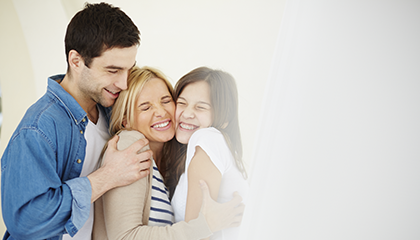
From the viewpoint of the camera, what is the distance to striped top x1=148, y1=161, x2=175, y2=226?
1044 millimetres

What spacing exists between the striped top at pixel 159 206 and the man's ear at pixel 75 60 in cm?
50

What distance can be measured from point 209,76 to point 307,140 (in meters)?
0.50

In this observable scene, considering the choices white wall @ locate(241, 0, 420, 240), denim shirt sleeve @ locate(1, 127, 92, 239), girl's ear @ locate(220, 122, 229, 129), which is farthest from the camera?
girl's ear @ locate(220, 122, 229, 129)

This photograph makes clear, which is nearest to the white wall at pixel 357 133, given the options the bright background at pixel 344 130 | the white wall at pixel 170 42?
the bright background at pixel 344 130

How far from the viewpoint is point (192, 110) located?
1145 mm

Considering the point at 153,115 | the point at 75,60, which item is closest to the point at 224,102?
the point at 153,115

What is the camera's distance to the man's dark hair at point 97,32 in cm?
106

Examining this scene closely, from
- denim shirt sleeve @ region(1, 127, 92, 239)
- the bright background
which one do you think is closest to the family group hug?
denim shirt sleeve @ region(1, 127, 92, 239)

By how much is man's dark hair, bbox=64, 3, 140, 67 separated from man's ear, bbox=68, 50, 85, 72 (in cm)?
1

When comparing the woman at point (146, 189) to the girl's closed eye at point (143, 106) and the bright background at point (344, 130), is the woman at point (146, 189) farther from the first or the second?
the bright background at point (344, 130)

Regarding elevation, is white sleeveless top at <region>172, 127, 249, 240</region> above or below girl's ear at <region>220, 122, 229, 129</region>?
below

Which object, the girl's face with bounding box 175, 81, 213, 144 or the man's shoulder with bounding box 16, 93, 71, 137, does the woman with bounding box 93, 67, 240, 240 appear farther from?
the man's shoulder with bounding box 16, 93, 71, 137

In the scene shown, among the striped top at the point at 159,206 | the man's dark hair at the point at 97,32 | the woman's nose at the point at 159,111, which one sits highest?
the man's dark hair at the point at 97,32

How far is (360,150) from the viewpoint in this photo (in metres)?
0.81
